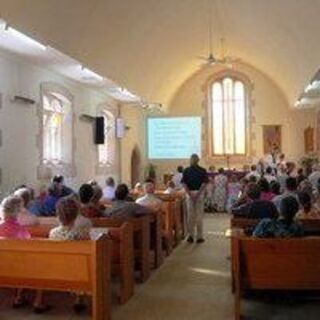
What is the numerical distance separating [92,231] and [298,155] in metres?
13.4

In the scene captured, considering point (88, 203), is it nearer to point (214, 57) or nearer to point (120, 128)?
point (120, 128)

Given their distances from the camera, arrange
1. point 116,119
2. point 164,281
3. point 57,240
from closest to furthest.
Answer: point 57,240
point 164,281
point 116,119

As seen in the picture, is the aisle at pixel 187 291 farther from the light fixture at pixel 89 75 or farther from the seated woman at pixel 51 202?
the light fixture at pixel 89 75

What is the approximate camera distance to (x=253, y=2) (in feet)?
38.6

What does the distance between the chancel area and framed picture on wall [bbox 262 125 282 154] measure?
0.11 ft

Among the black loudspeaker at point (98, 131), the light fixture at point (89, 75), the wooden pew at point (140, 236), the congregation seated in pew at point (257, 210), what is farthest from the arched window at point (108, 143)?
the congregation seated in pew at point (257, 210)

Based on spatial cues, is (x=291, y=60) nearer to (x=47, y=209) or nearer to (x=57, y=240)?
(x=47, y=209)

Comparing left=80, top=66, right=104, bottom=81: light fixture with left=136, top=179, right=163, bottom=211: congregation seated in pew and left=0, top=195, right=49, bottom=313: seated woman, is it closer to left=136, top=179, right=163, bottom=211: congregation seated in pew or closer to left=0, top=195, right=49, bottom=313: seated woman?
left=136, top=179, right=163, bottom=211: congregation seated in pew

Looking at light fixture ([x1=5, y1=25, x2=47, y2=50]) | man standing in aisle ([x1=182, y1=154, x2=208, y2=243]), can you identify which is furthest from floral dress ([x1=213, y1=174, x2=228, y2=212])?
light fixture ([x1=5, y1=25, x2=47, y2=50])

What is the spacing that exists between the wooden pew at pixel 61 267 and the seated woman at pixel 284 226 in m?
1.39

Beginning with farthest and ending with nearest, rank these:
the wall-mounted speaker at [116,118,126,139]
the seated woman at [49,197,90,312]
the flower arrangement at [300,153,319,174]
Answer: the flower arrangement at [300,153,319,174], the wall-mounted speaker at [116,118,126,139], the seated woman at [49,197,90,312]

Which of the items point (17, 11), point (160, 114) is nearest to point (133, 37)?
point (17, 11)

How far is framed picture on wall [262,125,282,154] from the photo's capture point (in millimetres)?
17984

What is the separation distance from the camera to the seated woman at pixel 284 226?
4.99 metres
